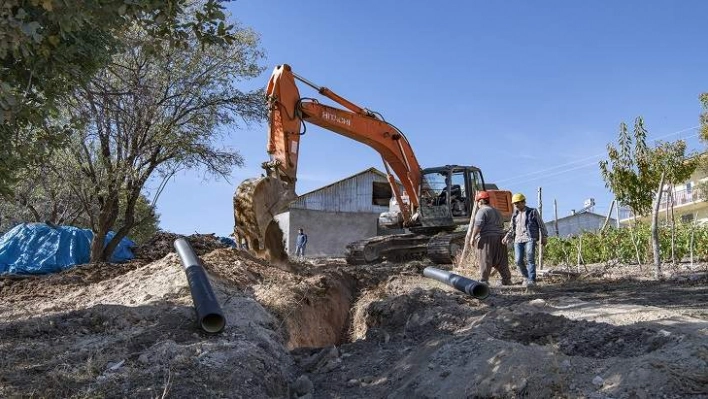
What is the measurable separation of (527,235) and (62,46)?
731cm

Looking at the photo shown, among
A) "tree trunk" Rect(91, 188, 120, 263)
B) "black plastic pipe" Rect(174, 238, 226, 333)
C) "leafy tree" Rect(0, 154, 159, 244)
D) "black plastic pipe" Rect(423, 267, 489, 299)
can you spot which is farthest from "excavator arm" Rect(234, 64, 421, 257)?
"leafy tree" Rect(0, 154, 159, 244)

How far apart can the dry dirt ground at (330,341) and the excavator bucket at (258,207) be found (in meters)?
0.40

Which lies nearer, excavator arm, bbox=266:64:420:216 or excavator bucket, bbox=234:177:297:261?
excavator bucket, bbox=234:177:297:261

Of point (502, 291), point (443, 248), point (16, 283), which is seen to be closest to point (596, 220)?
point (443, 248)

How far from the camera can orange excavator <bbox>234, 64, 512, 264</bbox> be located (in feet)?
32.2

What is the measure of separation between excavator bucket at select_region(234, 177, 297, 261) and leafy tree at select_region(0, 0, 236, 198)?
3.28 meters

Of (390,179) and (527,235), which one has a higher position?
(390,179)

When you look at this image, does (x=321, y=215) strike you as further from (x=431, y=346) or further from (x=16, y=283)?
(x=431, y=346)

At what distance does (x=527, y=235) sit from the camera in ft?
32.8

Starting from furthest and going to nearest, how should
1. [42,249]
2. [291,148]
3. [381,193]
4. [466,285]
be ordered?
[381,193], [42,249], [291,148], [466,285]

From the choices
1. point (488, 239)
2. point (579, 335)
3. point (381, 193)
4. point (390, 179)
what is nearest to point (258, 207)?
point (488, 239)

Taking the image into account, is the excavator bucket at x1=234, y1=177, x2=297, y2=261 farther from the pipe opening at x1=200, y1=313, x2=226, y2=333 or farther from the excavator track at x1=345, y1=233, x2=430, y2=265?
the excavator track at x1=345, y1=233, x2=430, y2=265

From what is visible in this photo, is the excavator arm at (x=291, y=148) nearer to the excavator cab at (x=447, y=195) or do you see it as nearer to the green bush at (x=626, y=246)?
the excavator cab at (x=447, y=195)

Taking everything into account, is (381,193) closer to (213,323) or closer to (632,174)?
→ (632,174)
